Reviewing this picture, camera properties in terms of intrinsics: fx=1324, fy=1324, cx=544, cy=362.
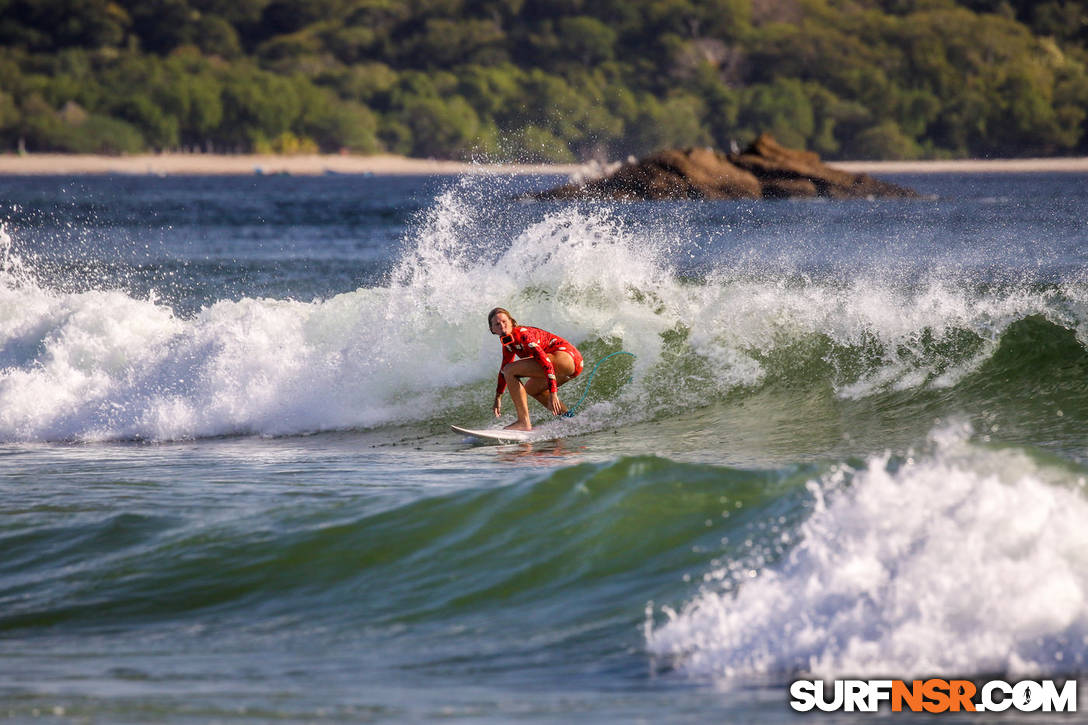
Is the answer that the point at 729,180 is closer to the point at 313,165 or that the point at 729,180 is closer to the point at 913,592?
the point at 913,592

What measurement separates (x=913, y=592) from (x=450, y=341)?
343 inches

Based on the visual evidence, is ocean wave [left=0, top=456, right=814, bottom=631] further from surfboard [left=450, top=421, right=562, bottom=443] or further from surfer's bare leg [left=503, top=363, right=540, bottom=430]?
surfer's bare leg [left=503, top=363, right=540, bottom=430]

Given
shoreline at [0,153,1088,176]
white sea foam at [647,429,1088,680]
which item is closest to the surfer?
white sea foam at [647,429,1088,680]

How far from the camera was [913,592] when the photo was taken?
240 inches

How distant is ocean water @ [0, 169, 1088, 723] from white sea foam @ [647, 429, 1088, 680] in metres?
0.02

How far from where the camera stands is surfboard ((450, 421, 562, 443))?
36.6 ft

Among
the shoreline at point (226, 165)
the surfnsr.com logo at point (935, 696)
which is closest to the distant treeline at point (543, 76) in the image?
the shoreline at point (226, 165)

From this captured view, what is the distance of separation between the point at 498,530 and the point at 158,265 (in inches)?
898

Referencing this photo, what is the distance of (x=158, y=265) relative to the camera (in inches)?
1141

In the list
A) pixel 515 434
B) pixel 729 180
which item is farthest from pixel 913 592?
pixel 729 180

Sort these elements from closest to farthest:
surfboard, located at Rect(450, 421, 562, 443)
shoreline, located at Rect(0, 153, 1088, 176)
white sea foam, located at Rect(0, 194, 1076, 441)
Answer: surfboard, located at Rect(450, 421, 562, 443) → white sea foam, located at Rect(0, 194, 1076, 441) → shoreline, located at Rect(0, 153, 1088, 176)

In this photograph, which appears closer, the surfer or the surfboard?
the surfboard

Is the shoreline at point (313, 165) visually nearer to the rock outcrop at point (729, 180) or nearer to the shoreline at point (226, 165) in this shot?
the shoreline at point (226, 165)

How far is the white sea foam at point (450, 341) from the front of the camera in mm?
13297
